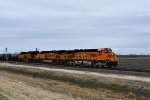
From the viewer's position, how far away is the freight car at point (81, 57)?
55438 mm

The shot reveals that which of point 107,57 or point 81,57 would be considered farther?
point 81,57

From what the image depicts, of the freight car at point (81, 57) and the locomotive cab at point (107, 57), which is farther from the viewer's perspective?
the freight car at point (81, 57)

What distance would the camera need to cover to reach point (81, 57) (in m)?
62.3

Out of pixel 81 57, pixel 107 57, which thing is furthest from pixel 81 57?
pixel 107 57

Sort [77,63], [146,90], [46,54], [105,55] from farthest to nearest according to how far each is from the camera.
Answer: [46,54]
[77,63]
[105,55]
[146,90]

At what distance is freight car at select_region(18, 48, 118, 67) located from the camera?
182 ft

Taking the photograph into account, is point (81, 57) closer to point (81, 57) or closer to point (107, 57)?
point (81, 57)

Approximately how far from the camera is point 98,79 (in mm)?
33594

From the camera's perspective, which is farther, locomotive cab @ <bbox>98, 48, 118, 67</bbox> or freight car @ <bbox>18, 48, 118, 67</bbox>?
freight car @ <bbox>18, 48, 118, 67</bbox>

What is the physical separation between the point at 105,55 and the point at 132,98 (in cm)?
3220

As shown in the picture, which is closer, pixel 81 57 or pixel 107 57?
pixel 107 57

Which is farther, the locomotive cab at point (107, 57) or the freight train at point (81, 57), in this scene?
the freight train at point (81, 57)

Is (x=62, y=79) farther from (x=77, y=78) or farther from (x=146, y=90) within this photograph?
(x=146, y=90)

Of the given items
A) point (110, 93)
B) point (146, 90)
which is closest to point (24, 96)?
point (110, 93)
